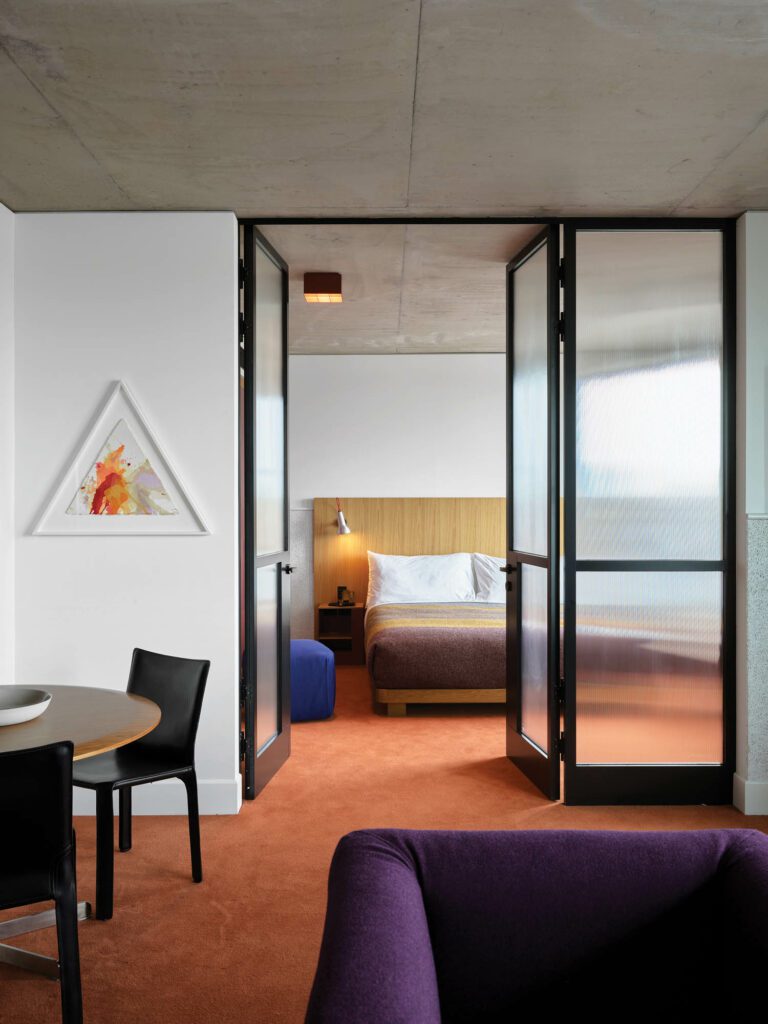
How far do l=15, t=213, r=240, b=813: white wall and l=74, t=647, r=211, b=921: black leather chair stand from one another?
0.50 metres

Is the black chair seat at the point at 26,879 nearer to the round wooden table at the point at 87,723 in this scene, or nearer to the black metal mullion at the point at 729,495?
the round wooden table at the point at 87,723

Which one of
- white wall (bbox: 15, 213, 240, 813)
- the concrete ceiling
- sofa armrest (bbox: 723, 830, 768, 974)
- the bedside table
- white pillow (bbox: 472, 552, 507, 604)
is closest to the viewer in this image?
sofa armrest (bbox: 723, 830, 768, 974)

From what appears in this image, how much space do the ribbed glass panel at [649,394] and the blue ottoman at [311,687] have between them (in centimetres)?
222

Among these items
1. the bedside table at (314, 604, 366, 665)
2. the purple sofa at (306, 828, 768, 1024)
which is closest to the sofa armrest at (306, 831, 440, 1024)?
the purple sofa at (306, 828, 768, 1024)

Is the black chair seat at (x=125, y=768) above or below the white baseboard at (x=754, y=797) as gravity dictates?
above

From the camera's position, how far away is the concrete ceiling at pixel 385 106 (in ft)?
7.24

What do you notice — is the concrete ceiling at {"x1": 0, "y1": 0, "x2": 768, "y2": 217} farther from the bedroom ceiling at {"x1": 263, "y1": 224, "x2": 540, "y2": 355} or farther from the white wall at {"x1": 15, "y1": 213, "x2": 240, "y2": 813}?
the bedroom ceiling at {"x1": 263, "y1": 224, "x2": 540, "y2": 355}

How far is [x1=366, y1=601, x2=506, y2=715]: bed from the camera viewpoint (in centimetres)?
538

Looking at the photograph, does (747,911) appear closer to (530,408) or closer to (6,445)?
(530,408)

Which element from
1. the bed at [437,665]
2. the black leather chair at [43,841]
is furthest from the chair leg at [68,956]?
the bed at [437,665]

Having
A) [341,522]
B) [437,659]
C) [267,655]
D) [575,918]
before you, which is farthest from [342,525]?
[575,918]

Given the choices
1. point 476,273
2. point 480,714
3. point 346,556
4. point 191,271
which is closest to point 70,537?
point 191,271

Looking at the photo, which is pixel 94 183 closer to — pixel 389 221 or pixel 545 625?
pixel 389 221

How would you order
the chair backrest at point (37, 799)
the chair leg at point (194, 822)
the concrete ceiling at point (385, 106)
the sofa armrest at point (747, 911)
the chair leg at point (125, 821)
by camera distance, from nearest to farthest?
the sofa armrest at point (747, 911)
the chair backrest at point (37, 799)
the concrete ceiling at point (385, 106)
the chair leg at point (194, 822)
the chair leg at point (125, 821)
